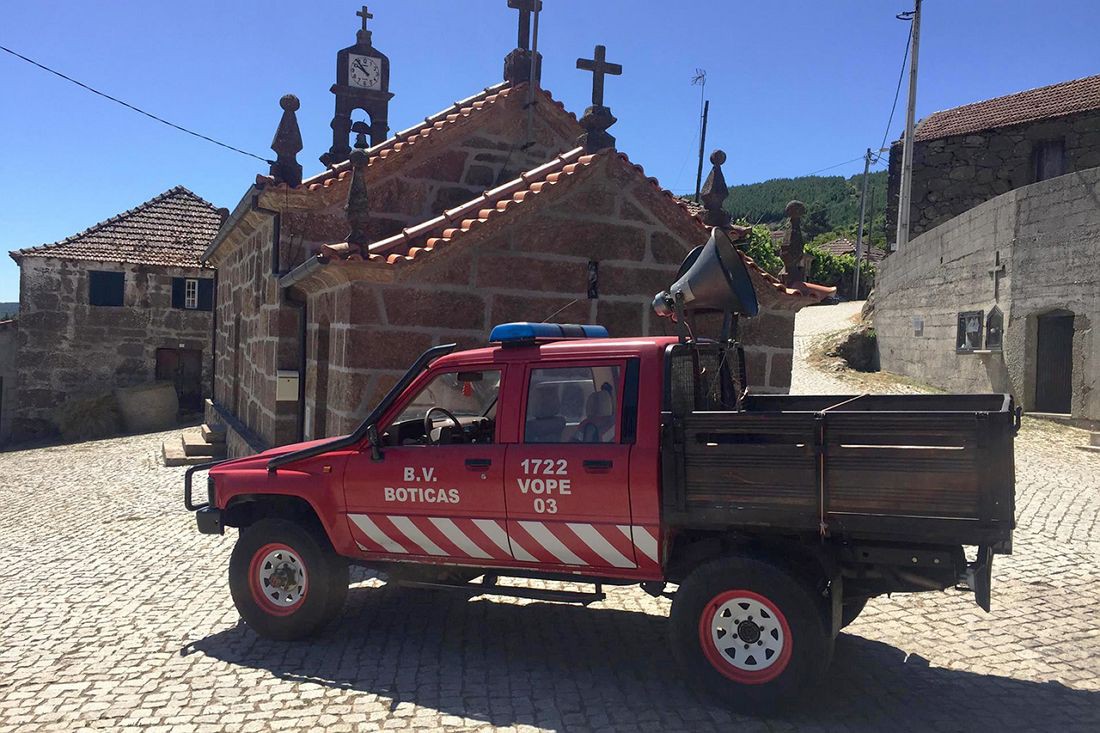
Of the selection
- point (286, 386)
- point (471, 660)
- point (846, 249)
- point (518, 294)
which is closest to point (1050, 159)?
point (846, 249)

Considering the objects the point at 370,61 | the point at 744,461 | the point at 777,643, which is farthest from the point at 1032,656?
the point at 370,61

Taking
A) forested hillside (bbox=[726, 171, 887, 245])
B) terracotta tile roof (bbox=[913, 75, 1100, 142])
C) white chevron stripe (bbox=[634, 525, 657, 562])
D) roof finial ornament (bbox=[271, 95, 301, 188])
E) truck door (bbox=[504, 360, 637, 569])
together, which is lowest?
white chevron stripe (bbox=[634, 525, 657, 562])

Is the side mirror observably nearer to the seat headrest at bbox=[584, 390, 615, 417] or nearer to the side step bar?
the side step bar

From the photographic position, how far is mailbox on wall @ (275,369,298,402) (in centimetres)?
1087

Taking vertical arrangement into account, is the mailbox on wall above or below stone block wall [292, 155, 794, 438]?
below

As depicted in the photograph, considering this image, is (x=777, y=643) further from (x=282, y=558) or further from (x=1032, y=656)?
(x=282, y=558)

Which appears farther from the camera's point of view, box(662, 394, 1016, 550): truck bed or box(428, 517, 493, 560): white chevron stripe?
box(428, 517, 493, 560): white chevron stripe

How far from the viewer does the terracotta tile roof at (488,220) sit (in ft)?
25.6

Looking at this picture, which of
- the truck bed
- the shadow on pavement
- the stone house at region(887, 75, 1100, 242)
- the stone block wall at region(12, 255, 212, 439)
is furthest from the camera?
the stone house at region(887, 75, 1100, 242)

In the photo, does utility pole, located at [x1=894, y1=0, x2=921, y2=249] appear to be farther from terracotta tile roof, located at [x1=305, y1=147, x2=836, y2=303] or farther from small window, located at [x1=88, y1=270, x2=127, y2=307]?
small window, located at [x1=88, y1=270, x2=127, y2=307]

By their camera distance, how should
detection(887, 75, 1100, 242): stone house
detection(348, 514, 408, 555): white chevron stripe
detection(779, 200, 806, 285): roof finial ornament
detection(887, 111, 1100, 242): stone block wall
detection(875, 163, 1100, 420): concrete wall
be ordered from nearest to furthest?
1. detection(348, 514, 408, 555): white chevron stripe
2. detection(779, 200, 806, 285): roof finial ornament
3. detection(875, 163, 1100, 420): concrete wall
4. detection(887, 111, 1100, 242): stone block wall
5. detection(887, 75, 1100, 242): stone house

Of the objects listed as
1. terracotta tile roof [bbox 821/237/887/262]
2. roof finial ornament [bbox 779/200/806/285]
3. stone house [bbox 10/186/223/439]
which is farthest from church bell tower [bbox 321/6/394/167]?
terracotta tile roof [bbox 821/237/887/262]

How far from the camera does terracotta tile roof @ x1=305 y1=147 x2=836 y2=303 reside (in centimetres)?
781

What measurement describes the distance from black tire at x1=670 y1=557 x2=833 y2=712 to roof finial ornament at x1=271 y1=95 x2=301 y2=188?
8191mm
